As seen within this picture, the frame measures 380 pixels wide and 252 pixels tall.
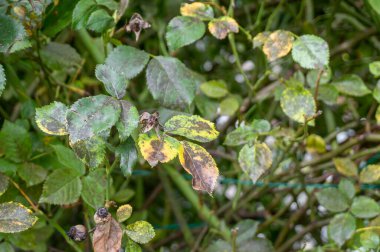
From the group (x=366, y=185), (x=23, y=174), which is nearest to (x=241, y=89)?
(x=366, y=185)

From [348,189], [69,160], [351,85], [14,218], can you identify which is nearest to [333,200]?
[348,189]

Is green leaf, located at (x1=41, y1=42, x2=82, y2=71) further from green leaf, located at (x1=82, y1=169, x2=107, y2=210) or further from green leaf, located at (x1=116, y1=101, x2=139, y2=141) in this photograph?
green leaf, located at (x1=116, y1=101, x2=139, y2=141)

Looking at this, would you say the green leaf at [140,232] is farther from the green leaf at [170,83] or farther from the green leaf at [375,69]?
the green leaf at [375,69]

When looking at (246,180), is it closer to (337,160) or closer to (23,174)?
(337,160)

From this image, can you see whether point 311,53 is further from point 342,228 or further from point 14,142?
point 14,142

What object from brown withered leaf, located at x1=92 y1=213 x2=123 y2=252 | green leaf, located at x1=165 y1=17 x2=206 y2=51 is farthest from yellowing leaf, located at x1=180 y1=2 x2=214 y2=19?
brown withered leaf, located at x1=92 y1=213 x2=123 y2=252

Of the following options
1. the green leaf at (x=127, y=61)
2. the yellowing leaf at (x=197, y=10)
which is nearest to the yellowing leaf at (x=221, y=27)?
the yellowing leaf at (x=197, y=10)

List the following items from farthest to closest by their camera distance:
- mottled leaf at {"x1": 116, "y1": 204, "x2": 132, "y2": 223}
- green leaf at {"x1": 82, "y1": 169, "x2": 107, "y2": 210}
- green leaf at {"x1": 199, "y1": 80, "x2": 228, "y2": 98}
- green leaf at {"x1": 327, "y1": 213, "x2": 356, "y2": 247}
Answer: green leaf at {"x1": 199, "y1": 80, "x2": 228, "y2": 98} → green leaf at {"x1": 327, "y1": 213, "x2": 356, "y2": 247} → green leaf at {"x1": 82, "y1": 169, "x2": 107, "y2": 210} → mottled leaf at {"x1": 116, "y1": 204, "x2": 132, "y2": 223}
